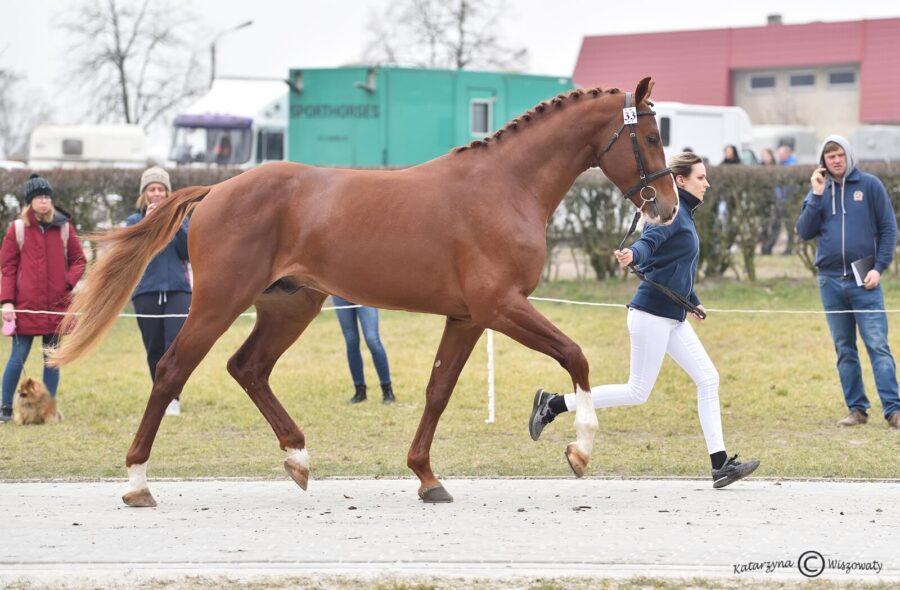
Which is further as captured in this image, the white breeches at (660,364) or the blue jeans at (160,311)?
the blue jeans at (160,311)

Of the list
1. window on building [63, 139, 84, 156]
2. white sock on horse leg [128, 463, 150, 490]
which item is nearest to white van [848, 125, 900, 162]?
window on building [63, 139, 84, 156]

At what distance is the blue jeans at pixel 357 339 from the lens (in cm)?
1177

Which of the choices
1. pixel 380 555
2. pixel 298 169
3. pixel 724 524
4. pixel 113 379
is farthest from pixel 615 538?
pixel 113 379

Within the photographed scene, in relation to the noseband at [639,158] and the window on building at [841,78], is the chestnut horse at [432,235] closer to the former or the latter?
the noseband at [639,158]

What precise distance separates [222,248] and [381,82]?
60.2ft

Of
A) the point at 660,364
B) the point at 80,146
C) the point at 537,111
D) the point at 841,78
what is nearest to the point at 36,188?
the point at 537,111

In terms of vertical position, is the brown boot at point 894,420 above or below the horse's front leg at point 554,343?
below

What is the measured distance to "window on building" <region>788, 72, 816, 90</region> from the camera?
59.1m

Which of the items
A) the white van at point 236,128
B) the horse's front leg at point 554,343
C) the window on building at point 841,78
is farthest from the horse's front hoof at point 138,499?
the window on building at point 841,78

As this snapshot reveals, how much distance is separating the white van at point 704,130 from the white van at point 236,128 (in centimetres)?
813

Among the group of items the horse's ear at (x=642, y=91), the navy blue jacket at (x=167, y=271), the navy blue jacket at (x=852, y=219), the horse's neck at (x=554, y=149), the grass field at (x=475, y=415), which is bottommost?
the grass field at (x=475, y=415)

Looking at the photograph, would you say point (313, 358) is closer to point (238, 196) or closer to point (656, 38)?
point (238, 196)

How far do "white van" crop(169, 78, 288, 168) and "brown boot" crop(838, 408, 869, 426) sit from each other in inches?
688

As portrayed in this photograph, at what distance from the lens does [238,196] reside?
7453 mm
